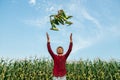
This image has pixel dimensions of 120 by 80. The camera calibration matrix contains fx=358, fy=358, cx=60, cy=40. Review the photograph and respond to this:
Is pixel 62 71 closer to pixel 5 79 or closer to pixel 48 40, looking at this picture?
pixel 48 40

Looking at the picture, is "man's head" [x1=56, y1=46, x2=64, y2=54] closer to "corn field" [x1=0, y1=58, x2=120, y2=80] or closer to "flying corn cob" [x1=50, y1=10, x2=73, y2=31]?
"flying corn cob" [x1=50, y1=10, x2=73, y2=31]

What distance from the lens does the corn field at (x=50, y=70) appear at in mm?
17578

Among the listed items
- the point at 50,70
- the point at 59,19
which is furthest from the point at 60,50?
the point at 50,70

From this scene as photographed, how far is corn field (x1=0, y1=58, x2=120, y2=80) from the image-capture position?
17578mm

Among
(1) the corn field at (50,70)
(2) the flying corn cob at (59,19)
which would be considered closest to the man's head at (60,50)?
(2) the flying corn cob at (59,19)

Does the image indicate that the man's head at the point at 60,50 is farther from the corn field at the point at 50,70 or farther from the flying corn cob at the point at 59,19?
the corn field at the point at 50,70

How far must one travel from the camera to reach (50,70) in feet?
60.0

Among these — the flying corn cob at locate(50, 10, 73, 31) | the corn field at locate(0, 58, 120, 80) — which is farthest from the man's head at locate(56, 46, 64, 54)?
the corn field at locate(0, 58, 120, 80)

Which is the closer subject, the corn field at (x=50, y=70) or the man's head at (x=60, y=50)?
the man's head at (x=60, y=50)

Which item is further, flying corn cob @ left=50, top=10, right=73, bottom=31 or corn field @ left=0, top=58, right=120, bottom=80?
corn field @ left=0, top=58, right=120, bottom=80

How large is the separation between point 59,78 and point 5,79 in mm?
4895

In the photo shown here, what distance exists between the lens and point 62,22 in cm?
1387

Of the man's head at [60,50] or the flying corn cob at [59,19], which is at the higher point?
the flying corn cob at [59,19]

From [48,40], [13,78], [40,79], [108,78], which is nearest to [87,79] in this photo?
[108,78]
